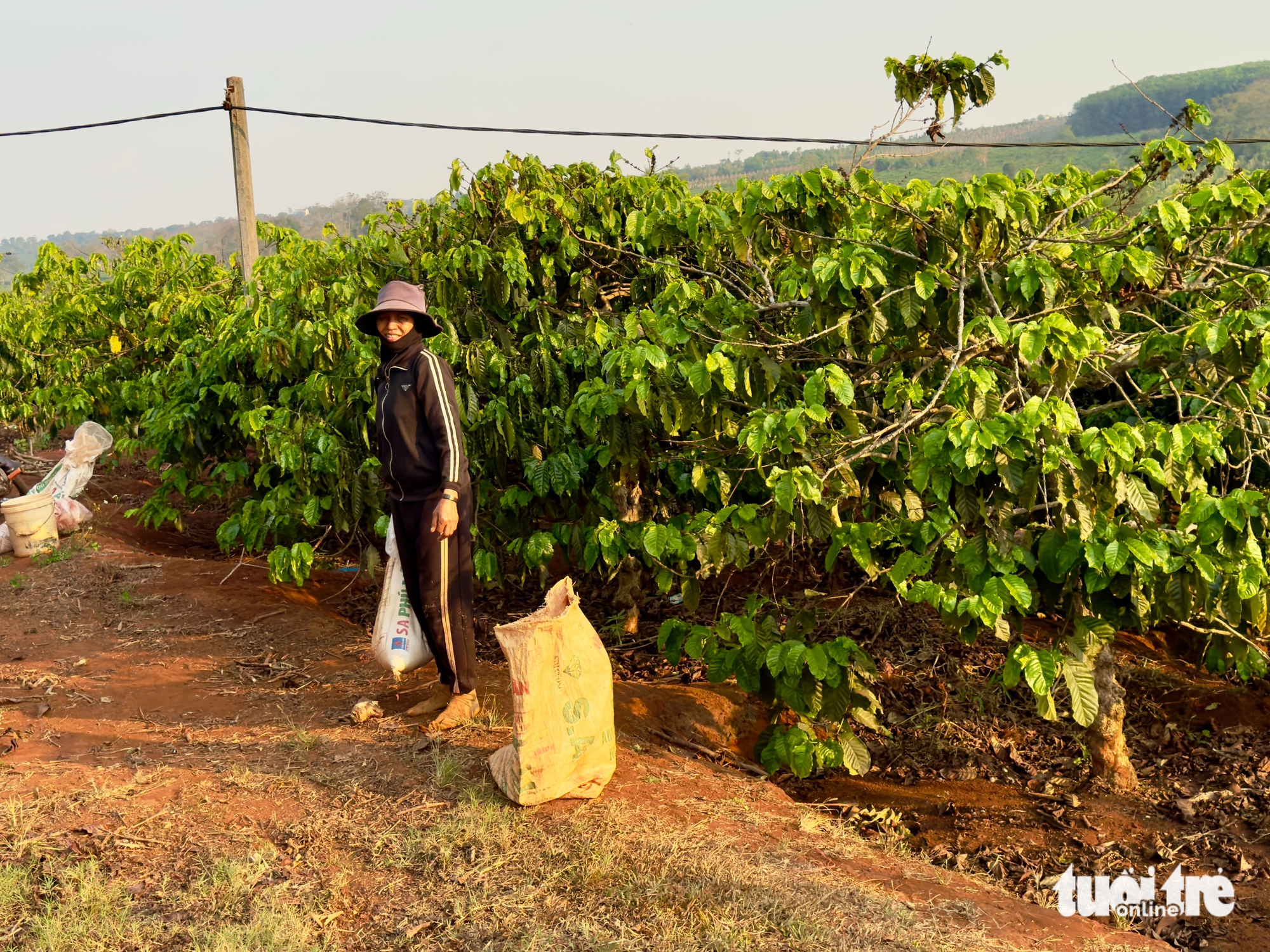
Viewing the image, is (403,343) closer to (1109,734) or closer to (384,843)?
(384,843)

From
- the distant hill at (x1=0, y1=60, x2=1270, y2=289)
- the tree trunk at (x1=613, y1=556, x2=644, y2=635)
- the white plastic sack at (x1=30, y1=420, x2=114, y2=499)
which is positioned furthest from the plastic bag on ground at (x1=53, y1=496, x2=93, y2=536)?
the distant hill at (x1=0, y1=60, x2=1270, y2=289)

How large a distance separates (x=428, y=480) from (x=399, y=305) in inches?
26.2

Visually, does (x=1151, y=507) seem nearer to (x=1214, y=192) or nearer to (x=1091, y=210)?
(x=1214, y=192)

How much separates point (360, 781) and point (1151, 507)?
2828 mm

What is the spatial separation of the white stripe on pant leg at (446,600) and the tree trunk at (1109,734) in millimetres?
2757

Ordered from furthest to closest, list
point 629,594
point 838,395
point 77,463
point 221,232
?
point 221,232 → point 77,463 → point 629,594 → point 838,395

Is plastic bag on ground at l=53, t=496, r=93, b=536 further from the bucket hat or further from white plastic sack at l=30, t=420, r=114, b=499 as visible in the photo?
the bucket hat

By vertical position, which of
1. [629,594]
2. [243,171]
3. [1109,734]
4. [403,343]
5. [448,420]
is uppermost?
[243,171]

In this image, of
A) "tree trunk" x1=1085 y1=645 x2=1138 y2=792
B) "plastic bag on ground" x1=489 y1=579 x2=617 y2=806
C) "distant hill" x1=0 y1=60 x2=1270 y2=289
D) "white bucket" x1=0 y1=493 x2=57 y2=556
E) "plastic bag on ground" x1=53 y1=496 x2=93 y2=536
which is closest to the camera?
"plastic bag on ground" x1=489 y1=579 x2=617 y2=806

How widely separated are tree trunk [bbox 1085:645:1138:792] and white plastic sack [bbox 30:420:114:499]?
664cm

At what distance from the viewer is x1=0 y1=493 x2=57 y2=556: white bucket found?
656 cm

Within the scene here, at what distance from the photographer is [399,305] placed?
12.2 ft

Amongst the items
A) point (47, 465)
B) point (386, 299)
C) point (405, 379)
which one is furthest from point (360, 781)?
point (47, 465)

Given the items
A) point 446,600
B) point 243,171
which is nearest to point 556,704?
point 446,600
